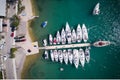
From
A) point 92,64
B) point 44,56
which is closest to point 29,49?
point 44,56

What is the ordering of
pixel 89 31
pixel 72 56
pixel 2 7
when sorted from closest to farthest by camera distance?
1. pixel 2 7
2. pixel 72 56
3. pixel 89 31

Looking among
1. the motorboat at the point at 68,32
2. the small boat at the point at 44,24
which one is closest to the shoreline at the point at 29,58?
the small boat at the point at 44,24

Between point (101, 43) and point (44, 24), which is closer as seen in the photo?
point (101, 43)

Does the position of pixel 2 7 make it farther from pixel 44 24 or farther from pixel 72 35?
pixel 72 35

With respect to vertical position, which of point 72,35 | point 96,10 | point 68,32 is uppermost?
point 96,10

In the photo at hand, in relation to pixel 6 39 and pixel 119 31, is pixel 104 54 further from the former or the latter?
pixel 6 39

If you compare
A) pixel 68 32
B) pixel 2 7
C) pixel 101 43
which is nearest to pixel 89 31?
pixel 101 43
